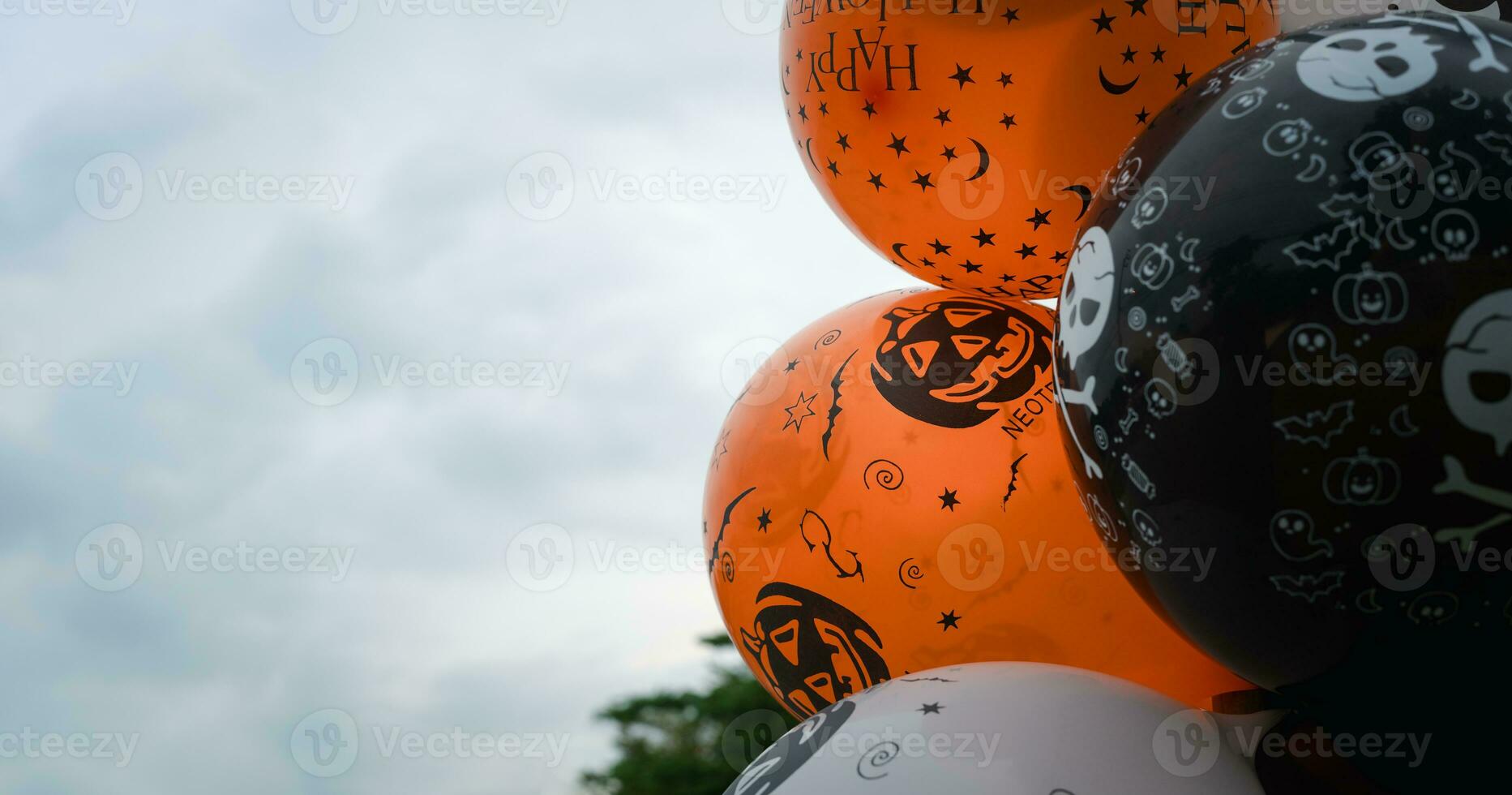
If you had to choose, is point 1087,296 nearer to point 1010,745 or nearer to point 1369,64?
point 1369,64

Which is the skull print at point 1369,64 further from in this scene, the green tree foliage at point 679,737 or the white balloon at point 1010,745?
the green tree foliage at point 679,737

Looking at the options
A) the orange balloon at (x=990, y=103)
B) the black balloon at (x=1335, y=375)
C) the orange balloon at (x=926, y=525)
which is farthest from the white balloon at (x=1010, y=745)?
the orange balloon at (x=990, y=103)

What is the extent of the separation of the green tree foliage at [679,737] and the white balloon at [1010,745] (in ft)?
22.3

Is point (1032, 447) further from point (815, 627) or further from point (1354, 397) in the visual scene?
point (1354, 397)

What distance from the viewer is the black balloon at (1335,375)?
963 mm

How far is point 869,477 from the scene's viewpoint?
5.36ft

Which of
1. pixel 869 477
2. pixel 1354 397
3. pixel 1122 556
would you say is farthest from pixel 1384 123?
pixel 869 477

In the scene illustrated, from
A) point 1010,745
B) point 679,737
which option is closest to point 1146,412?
point 1010,745

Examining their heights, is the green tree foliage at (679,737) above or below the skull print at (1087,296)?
above

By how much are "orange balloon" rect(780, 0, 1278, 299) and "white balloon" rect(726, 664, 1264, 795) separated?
2.01ft

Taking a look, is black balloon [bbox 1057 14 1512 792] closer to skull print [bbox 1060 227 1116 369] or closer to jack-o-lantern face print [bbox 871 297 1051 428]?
skull print [bbox 1060 227 1116 369]

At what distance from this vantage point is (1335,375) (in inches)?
38.4

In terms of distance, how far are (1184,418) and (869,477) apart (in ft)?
2.07

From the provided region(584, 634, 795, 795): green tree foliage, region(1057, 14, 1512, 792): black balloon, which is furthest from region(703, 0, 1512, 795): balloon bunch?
region(584, 634, 795, 795): green tree foliage
